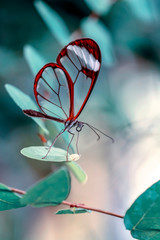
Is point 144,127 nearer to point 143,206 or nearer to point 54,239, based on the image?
point 54,239

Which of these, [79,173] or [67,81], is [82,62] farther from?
[79,173]

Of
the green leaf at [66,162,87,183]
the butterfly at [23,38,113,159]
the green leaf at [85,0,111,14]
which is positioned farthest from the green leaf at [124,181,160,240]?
A: the green leaf at [85,0,111,14]

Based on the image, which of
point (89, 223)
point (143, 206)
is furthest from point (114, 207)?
point (143, 206)

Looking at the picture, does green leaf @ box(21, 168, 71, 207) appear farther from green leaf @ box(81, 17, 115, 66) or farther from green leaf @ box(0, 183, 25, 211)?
green leaf @ box(81, 17, 115, 66)

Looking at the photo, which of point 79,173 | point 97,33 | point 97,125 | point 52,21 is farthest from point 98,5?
point 79,173

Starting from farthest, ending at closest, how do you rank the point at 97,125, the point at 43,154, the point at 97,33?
the point at 97,125 → the point at 97,33 → the point at 43,154

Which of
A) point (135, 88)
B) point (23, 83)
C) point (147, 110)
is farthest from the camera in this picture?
point (135, 88)
